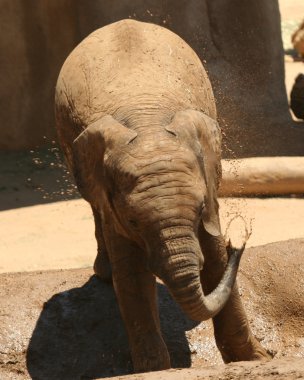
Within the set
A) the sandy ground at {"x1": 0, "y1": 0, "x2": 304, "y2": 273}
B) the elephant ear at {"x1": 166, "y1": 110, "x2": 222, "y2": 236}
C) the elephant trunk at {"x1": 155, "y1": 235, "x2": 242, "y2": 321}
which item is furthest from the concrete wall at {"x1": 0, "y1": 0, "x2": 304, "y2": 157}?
the elephant trunk at {"x1": 155, "y1": 235, "x2": 242, "y2": 321}

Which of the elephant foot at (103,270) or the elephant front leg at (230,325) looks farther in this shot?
the elephant foot at (103,270)

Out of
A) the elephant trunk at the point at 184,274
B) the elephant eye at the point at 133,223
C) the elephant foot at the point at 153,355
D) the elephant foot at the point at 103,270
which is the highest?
the elephant eye at the point at 133,223

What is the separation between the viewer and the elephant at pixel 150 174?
5188mm

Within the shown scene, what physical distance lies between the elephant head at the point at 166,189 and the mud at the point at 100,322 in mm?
1188

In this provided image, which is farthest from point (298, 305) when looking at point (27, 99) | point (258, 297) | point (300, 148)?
point (27, 99)

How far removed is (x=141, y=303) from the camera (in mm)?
5945

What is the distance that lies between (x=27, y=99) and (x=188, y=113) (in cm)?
644

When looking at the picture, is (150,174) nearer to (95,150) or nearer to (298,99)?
(95,150)

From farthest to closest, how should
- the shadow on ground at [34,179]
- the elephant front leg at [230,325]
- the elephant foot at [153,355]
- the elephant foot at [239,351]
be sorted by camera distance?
the shadow on ground at [34,179] → the elephant foot at [239,351] → the elephant front leg at [230,325] → the elephant foot at [153,355]

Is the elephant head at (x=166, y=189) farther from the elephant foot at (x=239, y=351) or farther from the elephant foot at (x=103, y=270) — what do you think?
the elephant foot at (x=103, y=270)

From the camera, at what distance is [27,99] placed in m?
11.9

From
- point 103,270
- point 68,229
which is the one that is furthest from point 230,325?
point 68,229

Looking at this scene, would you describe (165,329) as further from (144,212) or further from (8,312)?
(144,212)

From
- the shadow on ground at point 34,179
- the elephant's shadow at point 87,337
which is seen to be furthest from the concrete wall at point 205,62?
the elephant's shadow at point 87,337
